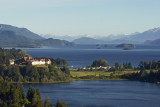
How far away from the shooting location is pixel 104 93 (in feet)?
151

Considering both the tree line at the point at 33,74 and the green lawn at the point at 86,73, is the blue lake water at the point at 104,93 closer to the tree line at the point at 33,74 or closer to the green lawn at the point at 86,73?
Answer: the tree line at the point at 33,74

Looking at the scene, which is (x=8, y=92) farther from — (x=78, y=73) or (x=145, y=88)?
(x=78, y=73)

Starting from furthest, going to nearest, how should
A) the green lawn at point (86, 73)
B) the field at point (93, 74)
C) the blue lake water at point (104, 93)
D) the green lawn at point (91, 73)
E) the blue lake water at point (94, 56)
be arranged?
1. the blue lake water at point (94, 56)
2. the green lawn at point (86, 73)
3. the green lawn at point (91, 73)
4. the field at point (93, 74)
5. the blue lake water at point (104, 93)

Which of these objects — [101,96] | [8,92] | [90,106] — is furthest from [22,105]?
[101,96]

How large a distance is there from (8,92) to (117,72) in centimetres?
3080

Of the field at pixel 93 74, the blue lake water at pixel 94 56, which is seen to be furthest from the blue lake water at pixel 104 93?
the blue lake water at pixel 94 56

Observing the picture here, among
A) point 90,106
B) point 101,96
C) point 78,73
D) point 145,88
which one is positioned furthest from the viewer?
point 78,73

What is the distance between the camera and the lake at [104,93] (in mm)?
39828

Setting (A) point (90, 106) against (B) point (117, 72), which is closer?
(A) point (90, 106)

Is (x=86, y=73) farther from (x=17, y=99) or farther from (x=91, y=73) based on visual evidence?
(x=17, y=99)

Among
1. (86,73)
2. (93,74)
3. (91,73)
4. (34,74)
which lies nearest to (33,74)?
(34,74)

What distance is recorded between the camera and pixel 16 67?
59125mm

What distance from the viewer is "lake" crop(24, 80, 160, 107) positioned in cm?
3983

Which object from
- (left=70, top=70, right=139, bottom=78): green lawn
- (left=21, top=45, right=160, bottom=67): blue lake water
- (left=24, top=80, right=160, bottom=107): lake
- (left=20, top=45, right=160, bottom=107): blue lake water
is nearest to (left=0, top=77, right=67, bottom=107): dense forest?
(left=20, top=45, right=160, bottom=107): blue lake water
